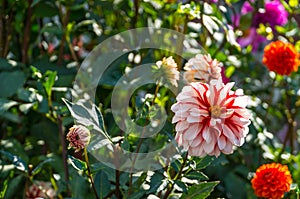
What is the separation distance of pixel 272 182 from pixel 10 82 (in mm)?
521

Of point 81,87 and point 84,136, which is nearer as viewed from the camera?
point 84,136

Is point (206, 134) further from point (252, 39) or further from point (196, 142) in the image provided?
point (252, 39)

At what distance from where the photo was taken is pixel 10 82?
116cm

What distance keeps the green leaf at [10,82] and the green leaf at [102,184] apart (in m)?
0.28

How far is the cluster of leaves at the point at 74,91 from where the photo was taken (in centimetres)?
104

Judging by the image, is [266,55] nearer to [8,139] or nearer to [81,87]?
[81,87]

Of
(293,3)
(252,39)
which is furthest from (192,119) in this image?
(252,39)

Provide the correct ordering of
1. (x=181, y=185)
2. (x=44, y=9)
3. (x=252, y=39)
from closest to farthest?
(x=181, y=185), (x=44, y=9), (x=252, y=39)

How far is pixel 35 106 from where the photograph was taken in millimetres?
1081

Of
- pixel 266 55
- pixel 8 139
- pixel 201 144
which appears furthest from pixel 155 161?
pixel 8 139

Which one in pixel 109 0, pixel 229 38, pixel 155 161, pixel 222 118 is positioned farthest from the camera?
pixel 109 0

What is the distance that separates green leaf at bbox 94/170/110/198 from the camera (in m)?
0.93

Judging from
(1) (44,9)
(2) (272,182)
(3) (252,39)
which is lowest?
(3) (252,39)

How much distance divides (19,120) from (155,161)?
388mm
